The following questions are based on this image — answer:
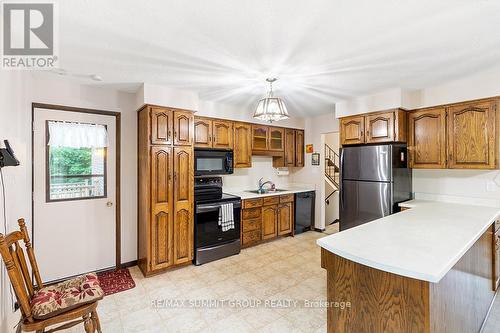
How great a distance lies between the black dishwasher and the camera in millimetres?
4832

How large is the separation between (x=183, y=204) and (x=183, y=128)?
3.46 feet

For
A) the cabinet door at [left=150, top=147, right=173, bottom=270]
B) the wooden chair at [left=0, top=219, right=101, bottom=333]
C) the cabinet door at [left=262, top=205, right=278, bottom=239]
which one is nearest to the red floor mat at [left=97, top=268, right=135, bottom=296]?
the cabinet door at [left=150, top=147, right=173, bottom=270]

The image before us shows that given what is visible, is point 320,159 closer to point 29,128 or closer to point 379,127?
point 379,127

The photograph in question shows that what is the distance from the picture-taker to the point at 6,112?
75.6 inches

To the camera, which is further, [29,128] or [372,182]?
[372,182]

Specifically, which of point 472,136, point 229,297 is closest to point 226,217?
point 229,297

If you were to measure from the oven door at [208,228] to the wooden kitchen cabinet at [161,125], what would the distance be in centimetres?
104

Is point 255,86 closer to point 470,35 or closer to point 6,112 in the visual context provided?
point 470,35

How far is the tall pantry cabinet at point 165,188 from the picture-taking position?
309 cm

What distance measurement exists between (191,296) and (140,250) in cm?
119

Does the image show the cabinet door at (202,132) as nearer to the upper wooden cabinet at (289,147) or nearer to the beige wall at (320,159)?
the upper wooden cabinet at (289,147)

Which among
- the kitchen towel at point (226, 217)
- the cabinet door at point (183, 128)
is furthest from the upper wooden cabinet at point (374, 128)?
the cabinet door at point (183, 128)

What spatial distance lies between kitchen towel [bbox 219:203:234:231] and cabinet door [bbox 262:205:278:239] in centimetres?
75

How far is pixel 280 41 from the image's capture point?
1.96 m
